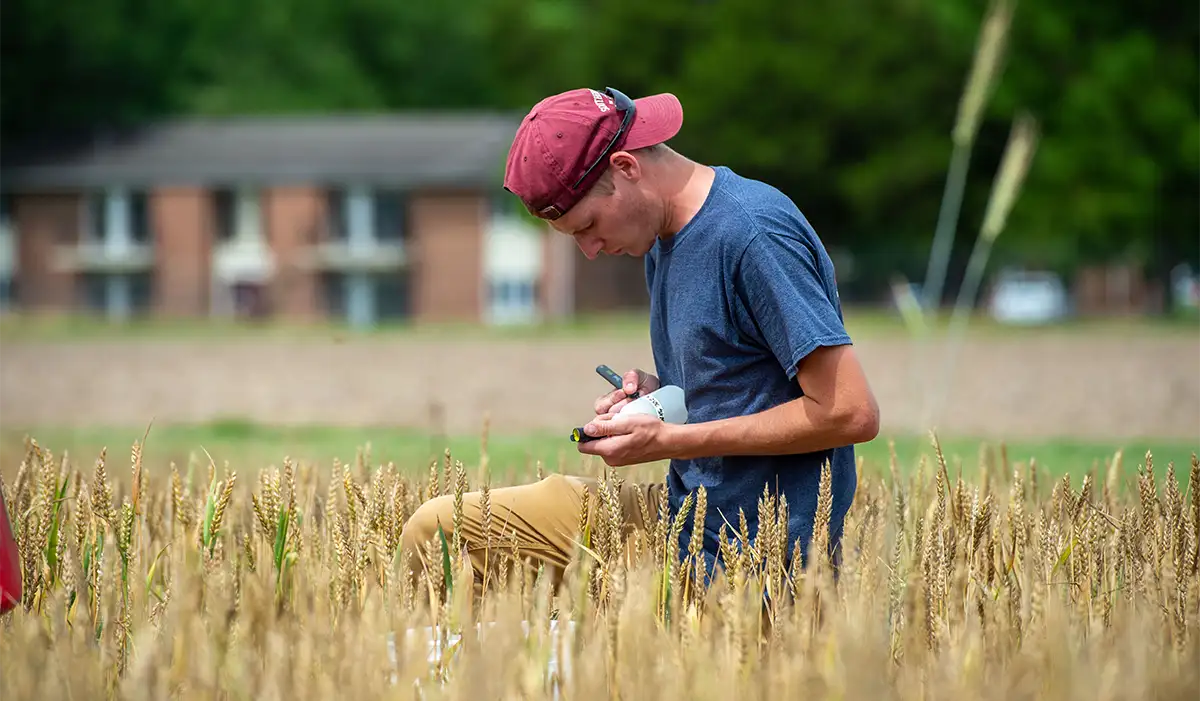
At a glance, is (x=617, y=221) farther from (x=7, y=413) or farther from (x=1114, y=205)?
(x=1114, y=205)

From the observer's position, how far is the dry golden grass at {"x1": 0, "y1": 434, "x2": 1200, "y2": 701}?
2578 millimetres

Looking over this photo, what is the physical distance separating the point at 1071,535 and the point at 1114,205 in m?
29.5

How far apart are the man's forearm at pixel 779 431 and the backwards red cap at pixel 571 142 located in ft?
1.90

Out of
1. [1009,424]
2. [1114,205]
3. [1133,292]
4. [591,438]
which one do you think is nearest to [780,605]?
[591,438]

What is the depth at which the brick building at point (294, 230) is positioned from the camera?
4972cm

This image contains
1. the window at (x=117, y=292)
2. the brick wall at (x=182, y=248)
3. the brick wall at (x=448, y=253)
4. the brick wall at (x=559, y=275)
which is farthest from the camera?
the window at (x=117, y=292)

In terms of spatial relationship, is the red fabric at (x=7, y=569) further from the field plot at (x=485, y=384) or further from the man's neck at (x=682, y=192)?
the field plot at (x=485, y=384)

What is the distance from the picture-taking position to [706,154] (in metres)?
40.3

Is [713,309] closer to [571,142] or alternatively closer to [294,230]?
[571,142]

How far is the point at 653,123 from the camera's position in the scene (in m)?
3.37

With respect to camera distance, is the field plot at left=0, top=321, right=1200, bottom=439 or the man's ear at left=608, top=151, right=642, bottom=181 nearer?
the man's ear at left=608, top=151, right=642, bottom=181

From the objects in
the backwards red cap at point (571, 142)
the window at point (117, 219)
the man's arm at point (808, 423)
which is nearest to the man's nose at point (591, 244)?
the backwards red cap at point (571, 142)

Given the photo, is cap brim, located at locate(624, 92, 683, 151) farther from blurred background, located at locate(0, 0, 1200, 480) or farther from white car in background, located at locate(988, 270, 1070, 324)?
white car in background, located at locate(988, 270, 1070, 324)

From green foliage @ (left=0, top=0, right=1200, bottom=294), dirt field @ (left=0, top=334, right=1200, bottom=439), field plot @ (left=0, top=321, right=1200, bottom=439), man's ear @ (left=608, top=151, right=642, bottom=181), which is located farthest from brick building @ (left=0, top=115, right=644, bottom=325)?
man's ear @ (left=608, top=151, right=642, bottom=181)
